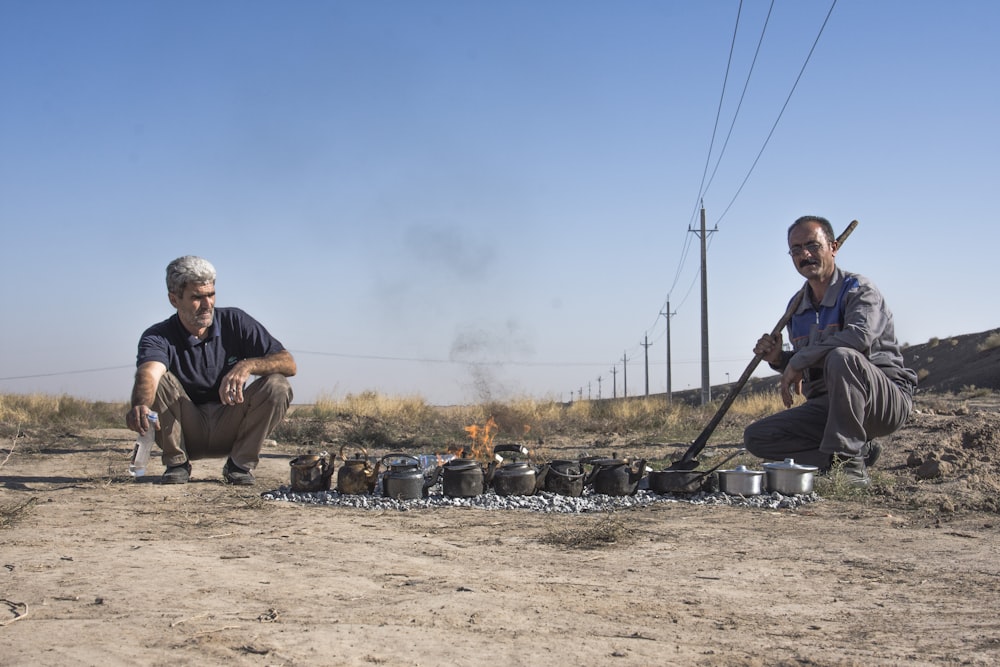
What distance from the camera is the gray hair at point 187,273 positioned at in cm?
555

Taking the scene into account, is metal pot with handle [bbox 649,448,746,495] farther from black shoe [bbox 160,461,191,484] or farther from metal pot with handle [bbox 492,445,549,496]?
black shoe [bbox 160,461,191,484]

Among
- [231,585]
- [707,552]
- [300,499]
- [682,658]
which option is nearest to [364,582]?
[231,585]

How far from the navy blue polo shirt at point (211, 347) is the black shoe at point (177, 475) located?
1.52 ft

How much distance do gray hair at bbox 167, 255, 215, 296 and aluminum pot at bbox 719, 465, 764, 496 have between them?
3.67 meters

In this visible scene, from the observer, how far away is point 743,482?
17.4 feet

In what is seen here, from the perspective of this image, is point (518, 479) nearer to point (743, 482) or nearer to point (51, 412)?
point (743, 482)

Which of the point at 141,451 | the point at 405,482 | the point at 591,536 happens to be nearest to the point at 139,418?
the point at 141,451

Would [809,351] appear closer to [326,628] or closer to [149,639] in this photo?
[326,628]

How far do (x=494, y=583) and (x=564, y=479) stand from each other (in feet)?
8.07

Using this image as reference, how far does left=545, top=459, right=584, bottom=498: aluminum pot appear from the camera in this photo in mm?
5516

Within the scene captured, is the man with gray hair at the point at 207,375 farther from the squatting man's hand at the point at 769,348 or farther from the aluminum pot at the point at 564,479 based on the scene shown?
the squatting man's hand at the point at 769,348

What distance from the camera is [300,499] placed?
5.43 m

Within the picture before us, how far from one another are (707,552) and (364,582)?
157 cm

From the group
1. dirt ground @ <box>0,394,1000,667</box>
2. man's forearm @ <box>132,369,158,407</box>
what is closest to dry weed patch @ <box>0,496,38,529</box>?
dirt ground @ <box>0,394,1000,667</box>
